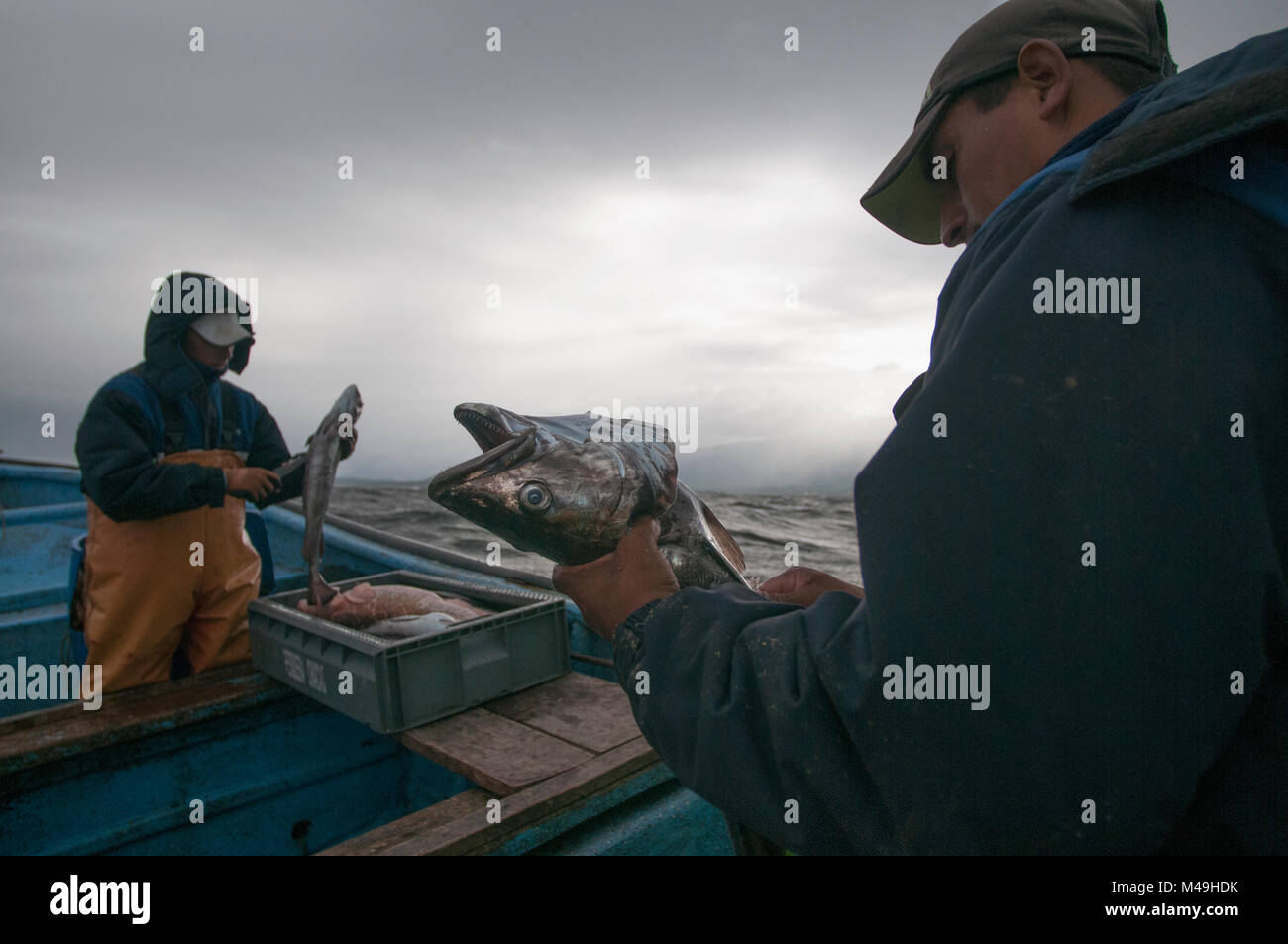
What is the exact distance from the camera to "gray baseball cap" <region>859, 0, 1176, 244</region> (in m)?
1.22

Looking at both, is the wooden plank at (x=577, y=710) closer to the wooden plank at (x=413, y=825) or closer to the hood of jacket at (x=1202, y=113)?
the wooden plank at (x=413, y=825)

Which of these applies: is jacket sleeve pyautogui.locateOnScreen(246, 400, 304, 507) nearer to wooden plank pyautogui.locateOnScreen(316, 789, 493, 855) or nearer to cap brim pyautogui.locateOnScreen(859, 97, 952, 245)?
wooden plank pyautogui.locateOnScreen(316, 789, 493, 855)

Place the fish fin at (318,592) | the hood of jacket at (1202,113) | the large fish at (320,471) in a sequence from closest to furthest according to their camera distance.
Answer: the hood of jacket at (1202,113)
the fish fin at (318,592)
the large fish at (320,471)

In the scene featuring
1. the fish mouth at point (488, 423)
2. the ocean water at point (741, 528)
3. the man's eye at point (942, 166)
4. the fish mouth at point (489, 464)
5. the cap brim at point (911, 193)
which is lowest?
the ocean water at point (741, 528)

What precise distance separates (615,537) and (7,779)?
3.27 metres

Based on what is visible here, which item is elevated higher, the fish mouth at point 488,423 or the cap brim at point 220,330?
the cap brim at point 220,330

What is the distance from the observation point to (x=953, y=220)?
160 centimetres

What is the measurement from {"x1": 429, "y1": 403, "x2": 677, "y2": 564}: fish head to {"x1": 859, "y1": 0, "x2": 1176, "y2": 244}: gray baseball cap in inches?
37.3

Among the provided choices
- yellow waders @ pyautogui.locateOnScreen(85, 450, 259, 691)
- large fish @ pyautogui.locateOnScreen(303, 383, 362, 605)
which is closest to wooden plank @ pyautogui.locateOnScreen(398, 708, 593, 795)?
large fish @ pyautogui.locateOnScreen(303, 383, 362, 605)

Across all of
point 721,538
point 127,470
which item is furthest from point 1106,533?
point 127,470

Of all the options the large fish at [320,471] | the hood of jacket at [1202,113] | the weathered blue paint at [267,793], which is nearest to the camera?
the hood of jacket at [1202,113]

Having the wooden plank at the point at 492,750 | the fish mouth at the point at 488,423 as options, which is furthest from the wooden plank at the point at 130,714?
the fish mouth at the point at 488,423

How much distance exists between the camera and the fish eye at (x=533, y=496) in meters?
1.44

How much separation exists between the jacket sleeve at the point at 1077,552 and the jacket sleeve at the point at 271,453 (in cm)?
474
